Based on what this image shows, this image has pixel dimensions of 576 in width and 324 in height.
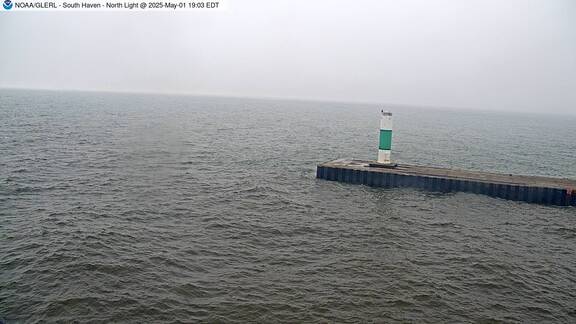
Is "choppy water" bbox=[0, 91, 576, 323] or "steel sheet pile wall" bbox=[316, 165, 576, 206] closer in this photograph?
"choppy water" bbox=[0, 91, 576, 323]

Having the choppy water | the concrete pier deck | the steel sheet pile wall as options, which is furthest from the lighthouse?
the choppy water

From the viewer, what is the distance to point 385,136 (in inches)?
1715

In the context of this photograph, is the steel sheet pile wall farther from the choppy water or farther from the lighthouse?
the lighthouse

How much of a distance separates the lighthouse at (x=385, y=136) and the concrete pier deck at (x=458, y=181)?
1.62 m

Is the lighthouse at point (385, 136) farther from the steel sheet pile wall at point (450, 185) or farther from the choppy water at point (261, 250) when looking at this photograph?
the choppy water at point (261, 250)

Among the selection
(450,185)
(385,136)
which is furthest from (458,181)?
(385,136)

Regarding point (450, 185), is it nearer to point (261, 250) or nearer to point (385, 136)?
point (385, 136)

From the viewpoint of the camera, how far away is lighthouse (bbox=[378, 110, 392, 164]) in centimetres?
4312

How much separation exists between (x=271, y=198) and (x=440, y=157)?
38.2m

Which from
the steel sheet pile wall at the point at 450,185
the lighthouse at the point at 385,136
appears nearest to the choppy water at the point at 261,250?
the steel sheet pile wall at the point at 450,185

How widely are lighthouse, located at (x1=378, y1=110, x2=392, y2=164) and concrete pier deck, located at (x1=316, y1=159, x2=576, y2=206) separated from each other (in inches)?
63.8

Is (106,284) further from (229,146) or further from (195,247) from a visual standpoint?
(229,146)

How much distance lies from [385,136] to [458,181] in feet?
27.7

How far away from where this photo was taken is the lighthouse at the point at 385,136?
43.1m
